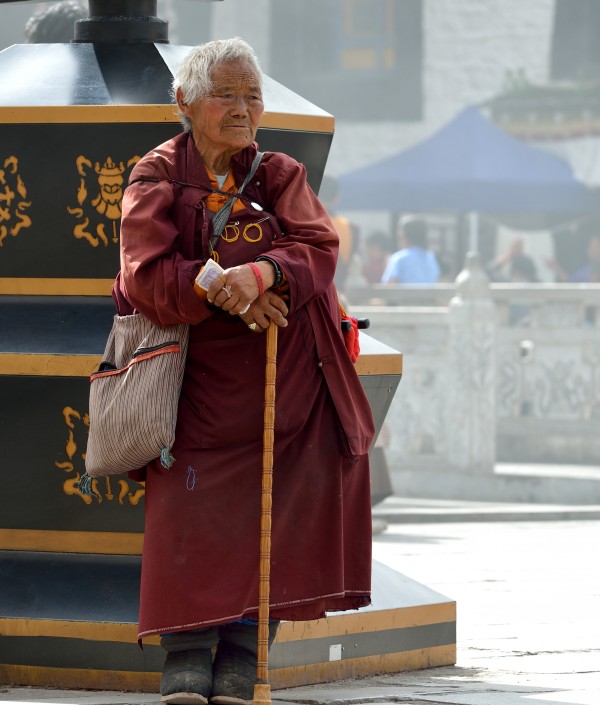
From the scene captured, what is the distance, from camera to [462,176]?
20.1 m

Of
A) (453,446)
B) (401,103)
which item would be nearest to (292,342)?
(453,446)

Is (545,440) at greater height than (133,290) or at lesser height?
lesser

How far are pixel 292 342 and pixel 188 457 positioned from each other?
0.33m

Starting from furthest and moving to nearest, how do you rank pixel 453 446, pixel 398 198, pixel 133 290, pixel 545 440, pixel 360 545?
pixel 398 198
pixel 545 440
pixel 453 446
pixel 360 545
pixel 133 290

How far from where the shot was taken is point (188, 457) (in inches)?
150

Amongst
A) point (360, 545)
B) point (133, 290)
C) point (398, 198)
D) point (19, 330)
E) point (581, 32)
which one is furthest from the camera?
point (581, 32)

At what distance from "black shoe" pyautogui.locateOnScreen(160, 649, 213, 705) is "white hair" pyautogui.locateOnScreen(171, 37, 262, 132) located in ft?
3.97

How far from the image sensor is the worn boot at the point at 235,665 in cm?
382

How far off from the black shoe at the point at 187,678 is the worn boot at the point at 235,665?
2 centimetres

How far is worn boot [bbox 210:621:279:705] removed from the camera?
3.82 m

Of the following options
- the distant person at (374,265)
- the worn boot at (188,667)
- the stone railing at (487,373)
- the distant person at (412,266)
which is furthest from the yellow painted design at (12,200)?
the distant person at (374,265)

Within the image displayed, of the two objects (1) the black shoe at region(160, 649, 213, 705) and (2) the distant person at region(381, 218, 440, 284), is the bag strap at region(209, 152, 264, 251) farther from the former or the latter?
(2) the distant person at region(381, 218, 440, 284)

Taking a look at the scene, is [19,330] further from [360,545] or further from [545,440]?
[545,440]

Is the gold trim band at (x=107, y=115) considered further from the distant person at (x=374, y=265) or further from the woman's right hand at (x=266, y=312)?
the distant person at (x=374, y=265)
